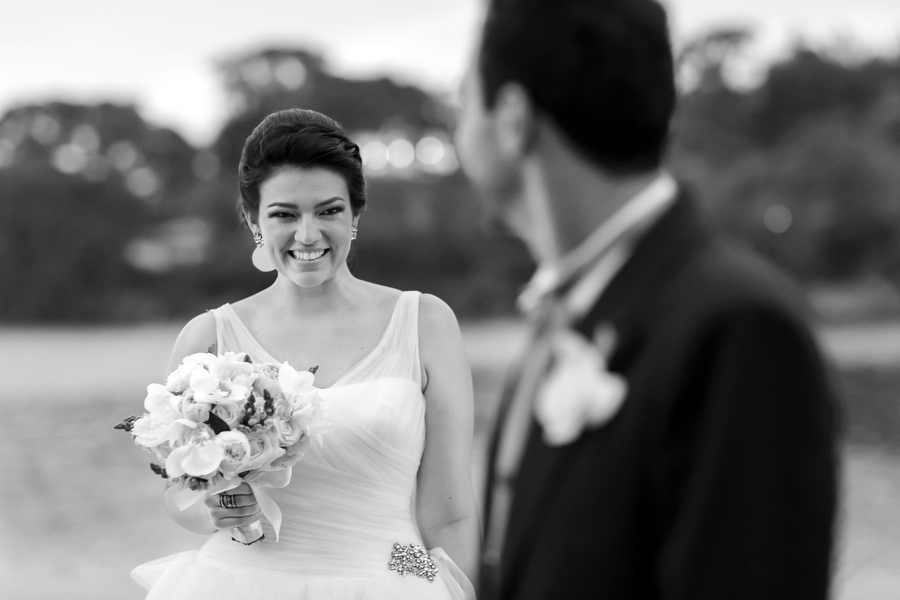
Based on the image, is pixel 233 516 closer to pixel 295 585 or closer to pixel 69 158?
pixel 295 585

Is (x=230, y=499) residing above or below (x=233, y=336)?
below

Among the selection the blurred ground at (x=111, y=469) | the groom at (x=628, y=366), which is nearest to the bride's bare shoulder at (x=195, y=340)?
the blurred ground at (x=111, y=469)

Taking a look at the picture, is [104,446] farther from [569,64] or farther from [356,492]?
[569,64]

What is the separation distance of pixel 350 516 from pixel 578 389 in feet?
7.62

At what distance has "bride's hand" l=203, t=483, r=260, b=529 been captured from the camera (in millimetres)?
3174

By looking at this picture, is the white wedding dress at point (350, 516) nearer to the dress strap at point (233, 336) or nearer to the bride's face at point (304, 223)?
the dress strap at point (233, 336)

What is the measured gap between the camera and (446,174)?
41031mm

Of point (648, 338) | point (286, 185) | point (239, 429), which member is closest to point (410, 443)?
point (239, 429)

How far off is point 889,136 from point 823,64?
547cm

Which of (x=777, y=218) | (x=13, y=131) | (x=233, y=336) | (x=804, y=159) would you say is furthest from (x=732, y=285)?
(x=13, y=131)

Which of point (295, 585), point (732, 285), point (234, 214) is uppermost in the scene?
point (234, 214)

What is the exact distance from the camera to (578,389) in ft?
4.40

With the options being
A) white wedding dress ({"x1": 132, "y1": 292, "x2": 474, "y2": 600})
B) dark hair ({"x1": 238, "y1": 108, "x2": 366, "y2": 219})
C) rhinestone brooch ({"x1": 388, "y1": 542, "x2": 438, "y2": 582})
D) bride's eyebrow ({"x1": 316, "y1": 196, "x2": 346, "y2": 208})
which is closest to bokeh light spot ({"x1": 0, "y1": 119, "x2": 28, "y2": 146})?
dark hair ({"x1": 238, "y1": 108, "x2": 366, "y2": 219})

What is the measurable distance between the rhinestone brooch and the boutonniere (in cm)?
217
